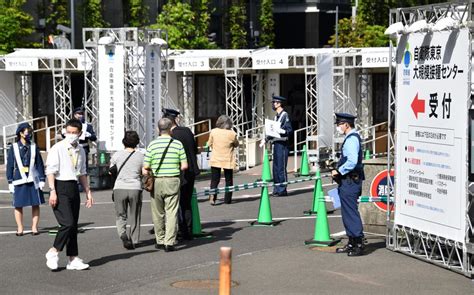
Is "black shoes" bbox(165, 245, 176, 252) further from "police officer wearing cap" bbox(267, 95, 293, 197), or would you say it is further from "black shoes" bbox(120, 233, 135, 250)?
"police officer wearing cap" bbox(267, 95, 293, 197)

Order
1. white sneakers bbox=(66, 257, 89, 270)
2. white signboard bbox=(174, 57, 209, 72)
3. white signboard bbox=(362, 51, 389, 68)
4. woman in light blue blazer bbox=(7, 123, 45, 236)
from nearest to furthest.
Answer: white sneakers bbox=(66, 257, 89, 270)
woman in light blue blazer bbox=(7, 123, 45, 236)
white signboard bbox=(362, 51, 389, 68)
white signboard bbox=(174, 57, 209, 72)

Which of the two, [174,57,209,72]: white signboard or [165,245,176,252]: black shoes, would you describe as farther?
[174,57,209,72]: white signboard

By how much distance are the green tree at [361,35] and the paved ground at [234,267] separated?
109ft

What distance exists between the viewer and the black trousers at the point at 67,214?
12281 mm

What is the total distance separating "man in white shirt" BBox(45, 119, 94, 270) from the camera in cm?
1232

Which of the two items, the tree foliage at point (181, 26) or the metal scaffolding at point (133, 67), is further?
the tree foliage at point (181, 26)

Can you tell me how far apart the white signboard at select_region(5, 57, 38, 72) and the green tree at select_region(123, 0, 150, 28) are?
1585 centimetres

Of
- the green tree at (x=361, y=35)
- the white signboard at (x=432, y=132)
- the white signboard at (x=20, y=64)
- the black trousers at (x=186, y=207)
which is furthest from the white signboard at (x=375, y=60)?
the green tree at (x=361, y=35)

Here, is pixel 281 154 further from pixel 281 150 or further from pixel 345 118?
pixel 345 118

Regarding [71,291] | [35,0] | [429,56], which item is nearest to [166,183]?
[71,291]

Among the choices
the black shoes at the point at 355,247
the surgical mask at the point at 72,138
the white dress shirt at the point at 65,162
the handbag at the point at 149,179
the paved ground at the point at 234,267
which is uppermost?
the surgical mask at the point at 72,138

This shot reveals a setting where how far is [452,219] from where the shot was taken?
12.2 m

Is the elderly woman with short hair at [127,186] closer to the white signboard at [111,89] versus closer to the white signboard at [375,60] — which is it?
the white signboard at [111,89]

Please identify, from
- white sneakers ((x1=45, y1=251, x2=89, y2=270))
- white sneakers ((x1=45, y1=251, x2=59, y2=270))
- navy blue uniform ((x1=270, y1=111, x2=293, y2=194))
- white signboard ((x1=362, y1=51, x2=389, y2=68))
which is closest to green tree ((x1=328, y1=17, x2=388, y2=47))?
white signboard ((x1=362, y1=51, x2=389, y2=68))
